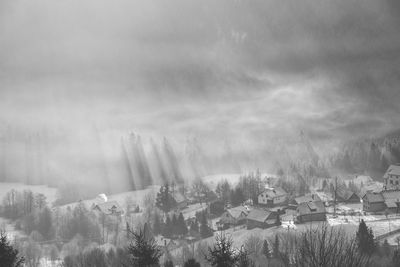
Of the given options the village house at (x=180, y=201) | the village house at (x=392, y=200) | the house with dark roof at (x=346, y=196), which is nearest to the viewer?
the village house at (x=392, y=200)

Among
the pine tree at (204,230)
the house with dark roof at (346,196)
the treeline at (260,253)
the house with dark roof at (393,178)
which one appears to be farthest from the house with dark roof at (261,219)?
the house with dark roof at (393,178)

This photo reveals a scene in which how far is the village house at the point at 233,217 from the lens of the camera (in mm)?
77062

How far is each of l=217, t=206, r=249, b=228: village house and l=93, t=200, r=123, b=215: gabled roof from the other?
35.2 meters

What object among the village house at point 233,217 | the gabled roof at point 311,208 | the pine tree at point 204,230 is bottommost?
the pine tree at point 204,230

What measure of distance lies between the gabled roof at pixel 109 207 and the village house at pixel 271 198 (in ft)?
131

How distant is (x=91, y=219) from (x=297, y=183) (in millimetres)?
61294

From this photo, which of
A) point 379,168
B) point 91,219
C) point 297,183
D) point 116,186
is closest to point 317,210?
point 297,183

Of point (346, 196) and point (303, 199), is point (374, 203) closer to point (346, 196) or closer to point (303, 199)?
point (346, 196)

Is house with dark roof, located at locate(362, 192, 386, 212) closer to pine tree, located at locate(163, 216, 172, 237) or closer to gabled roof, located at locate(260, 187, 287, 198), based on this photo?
gabled roof, located at locate(260, 187, 287, 198)

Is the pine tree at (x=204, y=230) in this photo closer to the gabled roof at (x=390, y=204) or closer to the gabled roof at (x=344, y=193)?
the gabled roof at (x=344, y=193)

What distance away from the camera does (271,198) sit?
294 feet

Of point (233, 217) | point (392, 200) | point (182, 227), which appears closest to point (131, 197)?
point (182, 227)

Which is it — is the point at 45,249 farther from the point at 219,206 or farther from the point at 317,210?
the point at 317,210

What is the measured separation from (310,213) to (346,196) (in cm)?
2395
